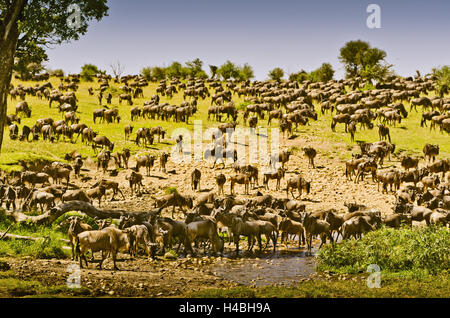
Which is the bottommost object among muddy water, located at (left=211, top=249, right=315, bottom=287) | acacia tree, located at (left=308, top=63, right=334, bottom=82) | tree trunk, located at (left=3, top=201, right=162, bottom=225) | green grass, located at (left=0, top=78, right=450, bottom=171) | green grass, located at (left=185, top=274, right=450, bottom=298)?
muddy water, located at (left=211, top=249, right=315, bottom=287)

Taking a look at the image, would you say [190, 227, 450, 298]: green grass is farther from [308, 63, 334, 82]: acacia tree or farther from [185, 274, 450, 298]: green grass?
[308, 63, 334, 82]: acacia tree

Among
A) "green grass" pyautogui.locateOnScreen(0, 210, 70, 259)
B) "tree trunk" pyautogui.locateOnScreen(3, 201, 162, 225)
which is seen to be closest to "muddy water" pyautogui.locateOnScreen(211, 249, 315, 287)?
"tree trunk" pyautogui.locateOnScreen(3, 201, 162, 225)

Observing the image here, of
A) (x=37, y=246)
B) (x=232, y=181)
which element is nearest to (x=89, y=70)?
(x=232, y=181)

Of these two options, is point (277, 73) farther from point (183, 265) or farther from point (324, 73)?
point (183, 265)

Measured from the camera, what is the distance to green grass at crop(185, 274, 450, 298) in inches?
430

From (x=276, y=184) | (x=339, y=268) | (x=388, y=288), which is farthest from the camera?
(x=276, y=184)

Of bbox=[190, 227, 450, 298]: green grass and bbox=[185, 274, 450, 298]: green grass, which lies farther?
bbox=[190, 227, 450, 298]: green grass

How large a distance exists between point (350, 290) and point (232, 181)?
51.7 ft

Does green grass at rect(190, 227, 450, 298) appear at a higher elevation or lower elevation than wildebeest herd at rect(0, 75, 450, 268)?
lower

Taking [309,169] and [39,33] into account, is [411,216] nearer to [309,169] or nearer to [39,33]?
[309,169]

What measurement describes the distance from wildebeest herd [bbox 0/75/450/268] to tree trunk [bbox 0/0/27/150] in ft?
15.9

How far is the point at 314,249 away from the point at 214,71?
248ft

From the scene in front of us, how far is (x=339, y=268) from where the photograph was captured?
14.9 meters

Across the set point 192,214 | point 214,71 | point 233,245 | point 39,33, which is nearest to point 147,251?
point 192,214
